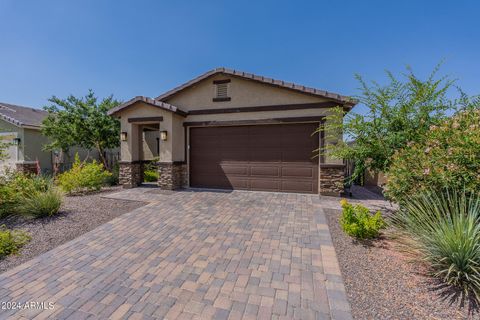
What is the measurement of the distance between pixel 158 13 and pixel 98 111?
21.6 ft

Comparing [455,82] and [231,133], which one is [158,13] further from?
[455,82]

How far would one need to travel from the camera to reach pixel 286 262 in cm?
329

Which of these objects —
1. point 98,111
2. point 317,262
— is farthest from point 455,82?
point 98,111

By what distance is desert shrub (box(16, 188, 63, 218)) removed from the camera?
17.1ft

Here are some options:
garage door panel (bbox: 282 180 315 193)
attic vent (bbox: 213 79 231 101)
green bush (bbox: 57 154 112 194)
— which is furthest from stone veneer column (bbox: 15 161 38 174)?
garage door panel (bbox: 282 180 315 193)

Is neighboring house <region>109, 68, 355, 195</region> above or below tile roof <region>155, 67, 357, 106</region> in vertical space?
below

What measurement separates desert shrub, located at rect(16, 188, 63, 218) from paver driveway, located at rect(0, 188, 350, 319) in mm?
1783

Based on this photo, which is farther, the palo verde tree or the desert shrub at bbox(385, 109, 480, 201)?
the palo verde tree

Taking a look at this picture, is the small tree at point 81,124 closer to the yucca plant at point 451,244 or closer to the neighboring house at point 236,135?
the neighboring house at point 236,135

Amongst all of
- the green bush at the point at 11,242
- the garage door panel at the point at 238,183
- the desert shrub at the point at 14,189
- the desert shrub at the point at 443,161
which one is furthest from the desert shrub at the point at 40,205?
the desert shrub at the point at 443,161

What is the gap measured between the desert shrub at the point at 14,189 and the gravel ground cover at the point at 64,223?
0.35 meters

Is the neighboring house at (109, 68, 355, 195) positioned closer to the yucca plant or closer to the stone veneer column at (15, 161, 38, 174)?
the yucca plant

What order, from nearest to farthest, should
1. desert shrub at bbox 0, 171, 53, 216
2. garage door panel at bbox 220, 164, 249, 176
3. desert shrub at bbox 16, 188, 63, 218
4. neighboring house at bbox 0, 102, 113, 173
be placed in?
desert shrub at bbox 16, 188, 63, 218, desert shrub at bbox 0, 171, 53, 216, garage door panel at bbox 220, 164, 249, 176, neighboring house at bbox 0, 102, 113, 173

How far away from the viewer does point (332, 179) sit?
24.6ft
